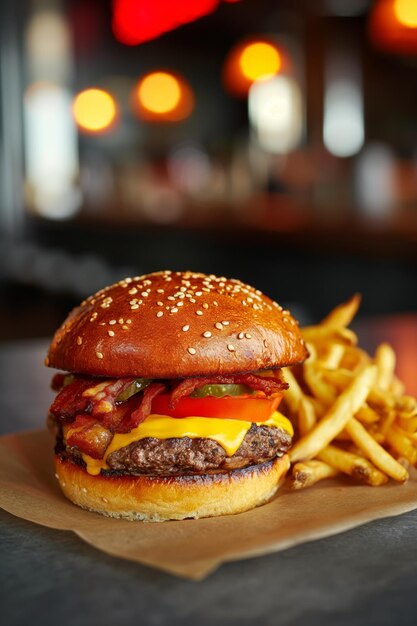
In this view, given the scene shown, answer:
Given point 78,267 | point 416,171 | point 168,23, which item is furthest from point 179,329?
point 416,171

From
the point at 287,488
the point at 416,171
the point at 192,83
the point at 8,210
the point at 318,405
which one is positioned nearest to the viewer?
the point at 287,488

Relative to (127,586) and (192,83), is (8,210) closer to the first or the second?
(192,83)

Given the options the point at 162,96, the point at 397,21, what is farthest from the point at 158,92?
the point at 397,21

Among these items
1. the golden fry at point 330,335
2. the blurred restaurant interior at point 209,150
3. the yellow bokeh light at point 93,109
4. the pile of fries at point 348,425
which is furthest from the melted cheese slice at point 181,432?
the yellow bokeh light at point 93,109

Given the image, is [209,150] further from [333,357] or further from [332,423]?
[332,423]

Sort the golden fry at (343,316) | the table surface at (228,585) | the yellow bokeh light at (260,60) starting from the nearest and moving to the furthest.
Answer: the table surface at (228,585) < the golden fry at (343,316) < the yellow bokeh light at (260,60)

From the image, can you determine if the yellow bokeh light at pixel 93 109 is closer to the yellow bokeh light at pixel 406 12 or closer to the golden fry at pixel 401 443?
the yellow bokeh light at pixel 406 12

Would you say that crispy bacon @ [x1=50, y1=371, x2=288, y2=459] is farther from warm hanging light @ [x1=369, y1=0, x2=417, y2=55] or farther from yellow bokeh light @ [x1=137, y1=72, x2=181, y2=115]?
yellow bokeh light @ [x1=137, y1=72, x2=181, y2=115]
